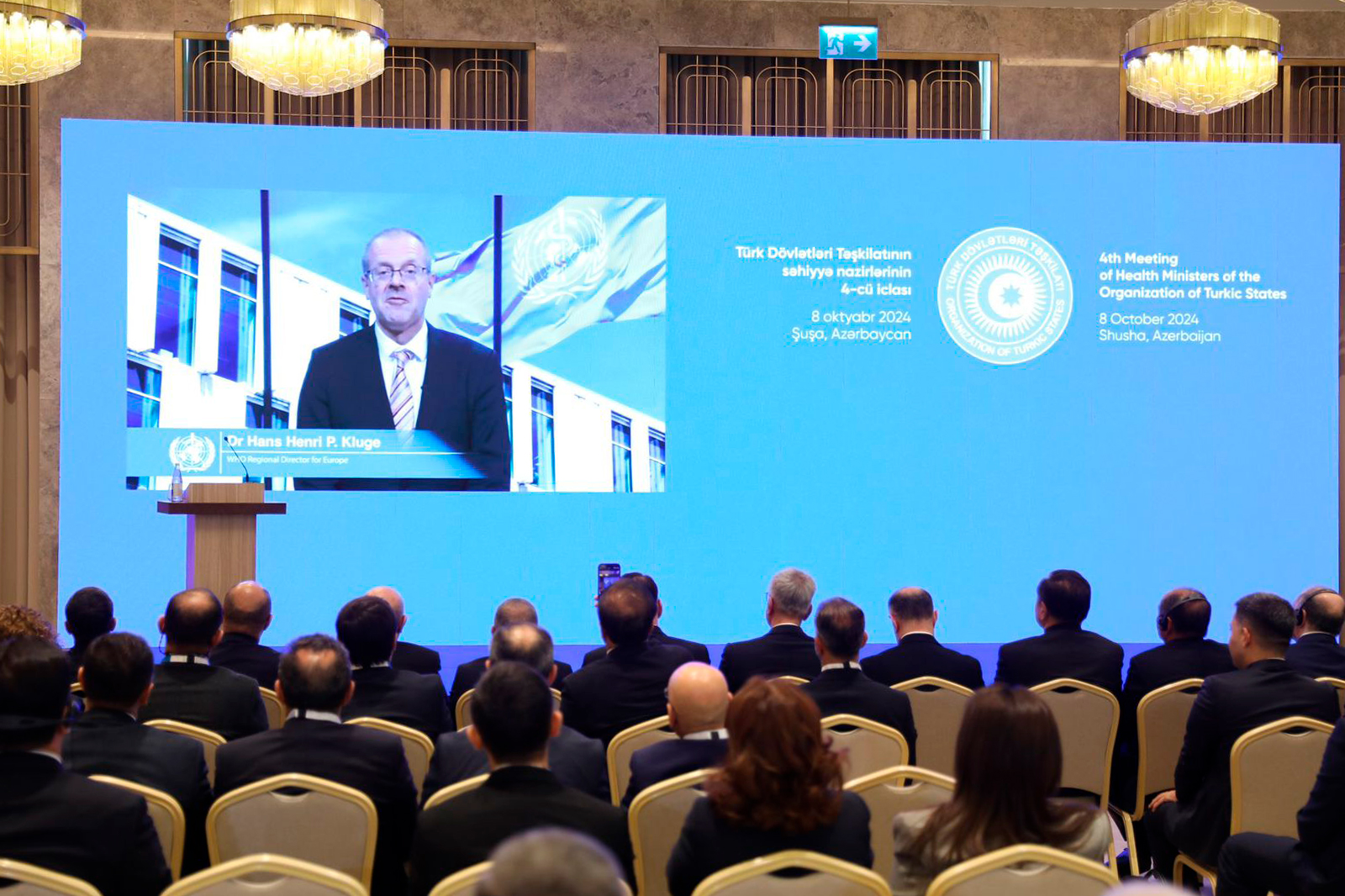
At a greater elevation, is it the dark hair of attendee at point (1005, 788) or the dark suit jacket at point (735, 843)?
the dark hair of attendee at point (1005, 788)

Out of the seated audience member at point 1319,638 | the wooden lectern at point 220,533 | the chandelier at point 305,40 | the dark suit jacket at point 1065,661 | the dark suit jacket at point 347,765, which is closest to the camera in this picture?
the dark suit jacket at point 347,765

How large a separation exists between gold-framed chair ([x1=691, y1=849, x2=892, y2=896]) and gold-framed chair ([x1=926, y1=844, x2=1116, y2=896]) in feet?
0.41

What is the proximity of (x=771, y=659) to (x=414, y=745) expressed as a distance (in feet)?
4.85

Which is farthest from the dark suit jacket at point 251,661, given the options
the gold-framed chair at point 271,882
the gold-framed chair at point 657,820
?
the gold-framed chair at point 271,882

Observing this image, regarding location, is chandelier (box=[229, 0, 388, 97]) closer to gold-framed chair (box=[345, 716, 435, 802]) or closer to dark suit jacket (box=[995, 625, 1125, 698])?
gold-framed chair (box=[345, 716, 435, 802])

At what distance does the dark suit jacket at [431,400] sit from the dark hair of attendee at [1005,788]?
6.27m

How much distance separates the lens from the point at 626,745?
3768 mm

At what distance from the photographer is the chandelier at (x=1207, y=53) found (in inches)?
277

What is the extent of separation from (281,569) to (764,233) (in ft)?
11.9

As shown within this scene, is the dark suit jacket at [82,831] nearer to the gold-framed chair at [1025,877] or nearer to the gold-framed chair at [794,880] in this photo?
the gold-framed chair at [794,880]

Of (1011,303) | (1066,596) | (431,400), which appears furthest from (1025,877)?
(1011,303)

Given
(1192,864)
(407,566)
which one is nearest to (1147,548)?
(407,566)

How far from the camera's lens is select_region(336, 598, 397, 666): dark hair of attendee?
4152 mm

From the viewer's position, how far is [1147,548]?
914 centimetres
